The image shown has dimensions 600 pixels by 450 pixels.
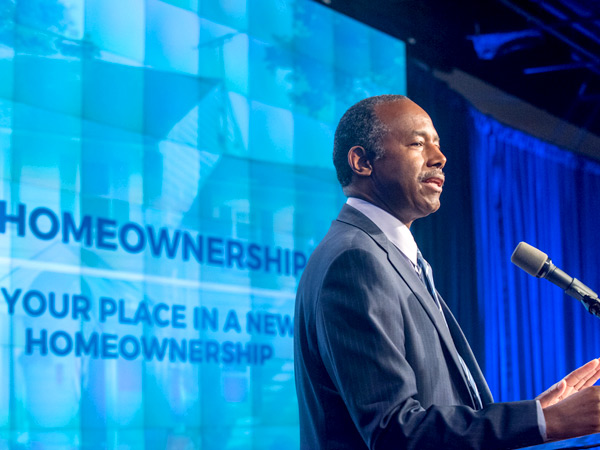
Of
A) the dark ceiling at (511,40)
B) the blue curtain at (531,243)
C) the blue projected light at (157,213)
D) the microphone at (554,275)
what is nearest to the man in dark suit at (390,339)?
the microphone at (554,275)

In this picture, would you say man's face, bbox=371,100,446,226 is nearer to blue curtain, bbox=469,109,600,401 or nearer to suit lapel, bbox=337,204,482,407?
suit lapel, bbox=337,204,482,407

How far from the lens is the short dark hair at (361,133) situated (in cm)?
185

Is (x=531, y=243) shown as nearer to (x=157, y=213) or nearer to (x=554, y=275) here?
(x=157, y=213)

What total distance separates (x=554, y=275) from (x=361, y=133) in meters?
0.52

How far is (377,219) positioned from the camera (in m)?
1.78

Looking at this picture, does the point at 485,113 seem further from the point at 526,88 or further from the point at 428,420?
the point at 428,420

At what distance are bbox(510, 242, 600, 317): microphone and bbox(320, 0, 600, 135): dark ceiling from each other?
3.92 m

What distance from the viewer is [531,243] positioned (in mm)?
7332

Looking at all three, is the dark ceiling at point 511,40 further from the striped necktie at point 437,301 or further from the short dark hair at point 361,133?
the striped necktie at point 437,301

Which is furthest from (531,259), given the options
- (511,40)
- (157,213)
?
(511,40)

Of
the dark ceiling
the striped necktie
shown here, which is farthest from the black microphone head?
the dark ceiling

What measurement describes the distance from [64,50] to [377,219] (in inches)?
100

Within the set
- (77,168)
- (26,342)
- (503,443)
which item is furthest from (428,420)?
(77,168)

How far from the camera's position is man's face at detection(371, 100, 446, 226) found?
182 centimetres
